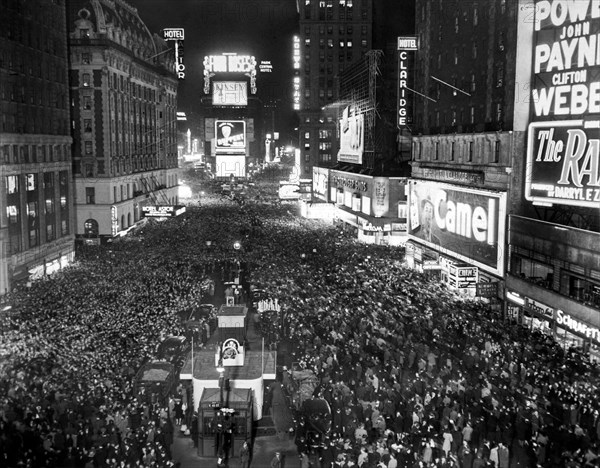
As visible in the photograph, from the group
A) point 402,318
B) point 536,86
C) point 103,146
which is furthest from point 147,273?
point 103,146

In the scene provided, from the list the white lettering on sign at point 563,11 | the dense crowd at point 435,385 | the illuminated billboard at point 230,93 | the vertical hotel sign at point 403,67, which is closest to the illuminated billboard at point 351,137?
the illuminated billboard at point 230,93

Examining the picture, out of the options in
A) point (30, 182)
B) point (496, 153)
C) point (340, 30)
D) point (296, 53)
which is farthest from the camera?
point (296, 53)

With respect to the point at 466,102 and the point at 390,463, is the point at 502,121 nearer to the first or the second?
the point at 466,102

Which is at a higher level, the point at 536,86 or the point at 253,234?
the point at 536,86

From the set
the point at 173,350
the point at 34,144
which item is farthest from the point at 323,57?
the point at 173,350

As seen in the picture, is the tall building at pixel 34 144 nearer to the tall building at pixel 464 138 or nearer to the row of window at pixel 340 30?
the tall building at pixel 464 138

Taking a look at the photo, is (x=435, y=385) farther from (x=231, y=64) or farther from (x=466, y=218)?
(x=231, y=64)

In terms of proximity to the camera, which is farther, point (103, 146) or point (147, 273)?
point (103, 146)

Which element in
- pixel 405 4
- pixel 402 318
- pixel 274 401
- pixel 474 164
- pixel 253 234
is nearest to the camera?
pixel 274 401
